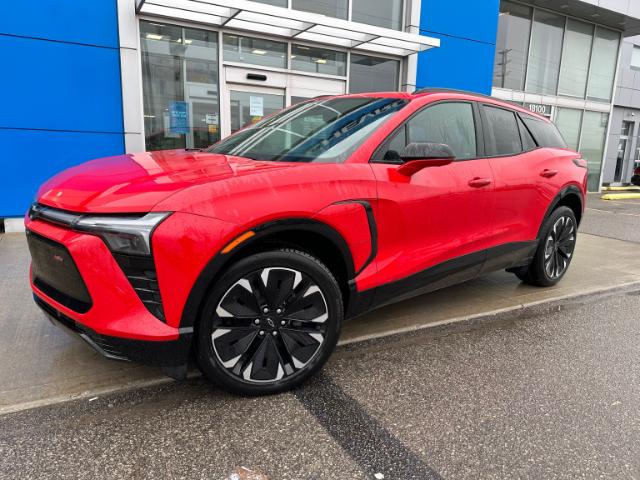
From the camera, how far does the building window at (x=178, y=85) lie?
723 centimetres

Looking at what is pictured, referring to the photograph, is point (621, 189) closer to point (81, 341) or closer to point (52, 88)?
point (52, 88)

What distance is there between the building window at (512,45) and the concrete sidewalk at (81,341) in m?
8.76

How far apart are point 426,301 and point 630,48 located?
17.8m

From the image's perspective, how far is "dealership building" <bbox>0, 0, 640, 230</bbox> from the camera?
643 cm

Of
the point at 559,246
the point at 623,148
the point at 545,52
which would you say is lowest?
the point at 559,246

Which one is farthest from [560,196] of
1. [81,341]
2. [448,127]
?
[81,341]

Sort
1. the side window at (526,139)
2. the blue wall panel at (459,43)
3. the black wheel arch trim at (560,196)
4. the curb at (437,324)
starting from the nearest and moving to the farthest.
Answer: the curb at (437,324), the side window at (526,139), the black wheel arch trim at (560,196), the blue wall panel at (459,43)

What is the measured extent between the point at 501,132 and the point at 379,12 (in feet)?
21.4

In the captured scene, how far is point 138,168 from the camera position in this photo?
2.55 meters

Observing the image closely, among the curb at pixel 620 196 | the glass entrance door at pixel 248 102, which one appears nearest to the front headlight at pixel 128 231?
the glass entrance door at pixel 248 102

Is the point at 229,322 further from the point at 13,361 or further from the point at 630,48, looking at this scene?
the point at 630,48

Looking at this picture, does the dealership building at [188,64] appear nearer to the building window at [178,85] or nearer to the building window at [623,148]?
the building window at [178,85]

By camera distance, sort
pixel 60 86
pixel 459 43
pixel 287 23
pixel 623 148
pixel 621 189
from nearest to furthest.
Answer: pixel 60 86 → pixel 287 23 → pixel 459 43 → pixel 621 189 → pixel 623 148

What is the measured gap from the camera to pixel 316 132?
9.95ft
